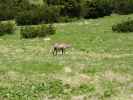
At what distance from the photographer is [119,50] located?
38156mm

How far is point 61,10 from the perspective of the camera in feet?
210

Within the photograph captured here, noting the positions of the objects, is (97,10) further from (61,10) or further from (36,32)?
(36,32)

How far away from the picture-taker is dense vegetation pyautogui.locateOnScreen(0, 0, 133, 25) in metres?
59.5

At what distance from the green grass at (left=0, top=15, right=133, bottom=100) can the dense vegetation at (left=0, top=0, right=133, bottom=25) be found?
1468cm

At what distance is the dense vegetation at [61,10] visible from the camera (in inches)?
2341

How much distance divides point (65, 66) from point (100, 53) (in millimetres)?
7668

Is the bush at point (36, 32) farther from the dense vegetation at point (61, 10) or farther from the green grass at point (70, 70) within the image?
the dense vegetation at point (61, 10)

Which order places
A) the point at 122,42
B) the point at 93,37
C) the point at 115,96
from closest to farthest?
the point at 115,96, the point at 122,42, the point at 93,37

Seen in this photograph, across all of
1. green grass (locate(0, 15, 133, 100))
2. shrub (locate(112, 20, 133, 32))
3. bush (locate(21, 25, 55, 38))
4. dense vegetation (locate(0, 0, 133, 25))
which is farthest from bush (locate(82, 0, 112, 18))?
green grass (locate(0, 15, 133, 100))

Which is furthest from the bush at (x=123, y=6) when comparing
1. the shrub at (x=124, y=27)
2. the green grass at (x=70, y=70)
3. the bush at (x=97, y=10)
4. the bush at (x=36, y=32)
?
the green grass at (x=70, y=70)

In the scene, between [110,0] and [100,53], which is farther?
[110,0]

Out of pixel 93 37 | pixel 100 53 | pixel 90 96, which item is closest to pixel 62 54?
pixel 100 53

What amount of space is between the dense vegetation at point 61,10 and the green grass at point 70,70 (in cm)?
1468

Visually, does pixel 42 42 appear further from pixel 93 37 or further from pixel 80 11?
pixel 80 11
